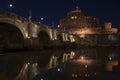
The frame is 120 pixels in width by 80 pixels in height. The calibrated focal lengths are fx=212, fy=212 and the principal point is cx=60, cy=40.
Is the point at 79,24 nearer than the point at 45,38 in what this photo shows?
No

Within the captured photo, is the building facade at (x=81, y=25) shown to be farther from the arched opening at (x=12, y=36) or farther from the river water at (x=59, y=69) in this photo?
the river water at (x=59, y=69)

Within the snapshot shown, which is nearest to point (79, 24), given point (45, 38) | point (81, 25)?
point (81, 25)

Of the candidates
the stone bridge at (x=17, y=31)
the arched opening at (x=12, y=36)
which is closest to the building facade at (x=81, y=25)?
the stone bridge at (x=17, y=31)

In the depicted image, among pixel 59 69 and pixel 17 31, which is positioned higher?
pixel 17 31

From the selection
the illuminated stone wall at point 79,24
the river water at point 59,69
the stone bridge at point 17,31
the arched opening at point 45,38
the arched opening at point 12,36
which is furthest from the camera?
the illuminated stone wall at point 79,24

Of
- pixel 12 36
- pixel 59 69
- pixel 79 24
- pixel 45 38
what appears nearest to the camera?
pixel 59 69

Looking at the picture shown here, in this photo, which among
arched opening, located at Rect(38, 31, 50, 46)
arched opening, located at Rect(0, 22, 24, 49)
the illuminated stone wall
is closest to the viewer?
arched opening, located at Rect(0, 22, 24, 49)

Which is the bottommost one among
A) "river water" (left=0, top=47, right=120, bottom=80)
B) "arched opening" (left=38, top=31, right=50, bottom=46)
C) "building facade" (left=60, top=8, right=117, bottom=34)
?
"river water" (left=0, top=47, right=120, bottom=80)

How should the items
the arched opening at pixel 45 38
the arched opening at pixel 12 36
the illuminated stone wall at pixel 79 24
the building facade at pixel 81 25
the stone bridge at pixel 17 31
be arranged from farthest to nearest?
1. the illuminated stone wall at pixel 79 24
2. the building facade at pixel 81 25
3. the arched opening at pixel 45 38
4. the arched opening at pixel 12 36
5. the stone bridge at pixel 17 31

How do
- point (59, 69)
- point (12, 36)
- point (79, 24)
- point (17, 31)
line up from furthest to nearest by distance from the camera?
point (79, 24) → point (17, 31) → point (12, 36) → point (59, 69)

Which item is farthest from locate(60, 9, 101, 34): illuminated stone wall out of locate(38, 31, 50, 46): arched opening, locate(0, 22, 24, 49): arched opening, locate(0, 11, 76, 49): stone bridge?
locate(0, 22, 24, 49): arched opening

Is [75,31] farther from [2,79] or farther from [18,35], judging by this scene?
[2,79]

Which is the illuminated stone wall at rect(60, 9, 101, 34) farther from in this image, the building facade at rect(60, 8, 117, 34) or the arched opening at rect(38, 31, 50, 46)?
the arched opening at rect(38, 31, 50, 46)

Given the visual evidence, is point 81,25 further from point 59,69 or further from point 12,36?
point 59,69
